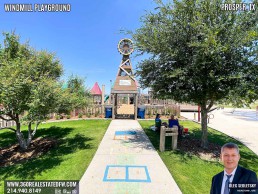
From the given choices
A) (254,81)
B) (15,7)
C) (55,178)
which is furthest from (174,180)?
(15,7)

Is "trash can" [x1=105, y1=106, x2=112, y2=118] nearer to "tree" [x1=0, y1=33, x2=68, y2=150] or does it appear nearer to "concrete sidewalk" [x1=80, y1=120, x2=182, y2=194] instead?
"concrete sidewalk" [x1=80, y1=120, x2=182, y2=194]

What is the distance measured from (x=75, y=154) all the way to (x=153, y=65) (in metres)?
5.34

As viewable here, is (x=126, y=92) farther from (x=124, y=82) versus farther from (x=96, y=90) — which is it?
(x=96, y=90)

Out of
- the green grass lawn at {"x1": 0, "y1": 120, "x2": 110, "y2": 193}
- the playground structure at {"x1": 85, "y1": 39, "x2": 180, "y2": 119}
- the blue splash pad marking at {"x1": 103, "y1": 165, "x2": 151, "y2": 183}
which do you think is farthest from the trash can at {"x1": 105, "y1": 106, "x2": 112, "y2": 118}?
the blue splash pad marking at {"x1": 103, "y1": 165, "x2": 151, "y2": 183}

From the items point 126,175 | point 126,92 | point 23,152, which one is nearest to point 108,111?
point 126,92

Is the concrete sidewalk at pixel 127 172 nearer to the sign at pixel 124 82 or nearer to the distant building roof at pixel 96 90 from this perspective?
the sign at pixel 124 82

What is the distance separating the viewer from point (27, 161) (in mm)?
7664

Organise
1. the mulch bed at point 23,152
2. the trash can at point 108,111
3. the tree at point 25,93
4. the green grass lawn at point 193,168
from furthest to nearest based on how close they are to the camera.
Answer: the trash can at point 108,111 → the mulch bed at point 23,152 → the tree at point 25,93 → the green grass lawn at point 193,168

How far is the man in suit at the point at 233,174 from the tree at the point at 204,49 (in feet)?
18.5

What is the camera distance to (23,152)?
8758 mm

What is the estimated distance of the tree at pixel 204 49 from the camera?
7172mm

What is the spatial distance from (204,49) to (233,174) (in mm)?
5953

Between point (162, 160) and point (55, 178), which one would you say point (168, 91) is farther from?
point (55, 178)

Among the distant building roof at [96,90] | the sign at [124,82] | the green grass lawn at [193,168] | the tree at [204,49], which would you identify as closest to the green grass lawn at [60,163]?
the green grass lawn at [193,168]
